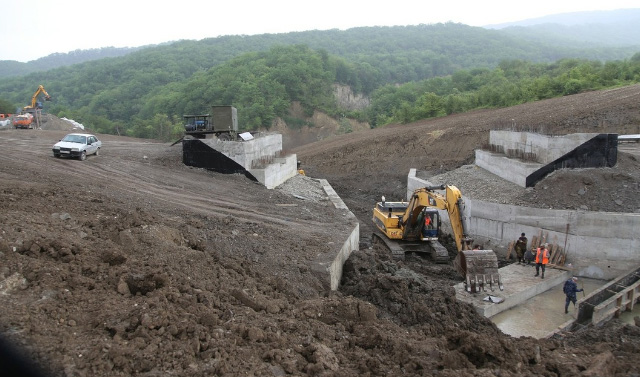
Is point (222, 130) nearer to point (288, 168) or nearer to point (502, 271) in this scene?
point (288, 168)

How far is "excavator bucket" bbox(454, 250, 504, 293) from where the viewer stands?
508 inches

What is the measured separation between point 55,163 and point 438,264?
14.1 m

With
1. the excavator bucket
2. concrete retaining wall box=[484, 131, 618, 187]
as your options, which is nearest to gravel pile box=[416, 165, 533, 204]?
concrete retaining wall box=[484, 131, 618, 187]

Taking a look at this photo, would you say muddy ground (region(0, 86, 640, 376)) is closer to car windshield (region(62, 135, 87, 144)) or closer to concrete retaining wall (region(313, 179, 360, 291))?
concrete retaining wall (region(313, 179, 360, 291))

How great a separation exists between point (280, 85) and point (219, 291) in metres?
54.1

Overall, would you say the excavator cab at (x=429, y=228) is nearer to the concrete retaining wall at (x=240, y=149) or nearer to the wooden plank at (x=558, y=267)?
the wooden plank at (x=558, y=267)

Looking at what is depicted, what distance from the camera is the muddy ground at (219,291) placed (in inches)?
246

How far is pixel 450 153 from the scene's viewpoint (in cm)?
3091

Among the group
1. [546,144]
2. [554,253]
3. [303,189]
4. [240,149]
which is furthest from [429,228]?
[240,149]

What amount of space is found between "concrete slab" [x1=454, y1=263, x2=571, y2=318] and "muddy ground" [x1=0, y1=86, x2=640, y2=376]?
1.47 meters

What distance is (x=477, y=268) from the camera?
12945 mm

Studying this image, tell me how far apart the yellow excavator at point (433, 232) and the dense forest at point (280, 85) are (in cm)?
2544

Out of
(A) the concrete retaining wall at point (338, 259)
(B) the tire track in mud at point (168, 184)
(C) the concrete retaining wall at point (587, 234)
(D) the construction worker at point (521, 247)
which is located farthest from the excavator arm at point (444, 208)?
(C) the concrete retaining wall at point (587, 234)

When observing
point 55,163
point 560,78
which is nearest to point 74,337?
point 55,163
